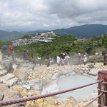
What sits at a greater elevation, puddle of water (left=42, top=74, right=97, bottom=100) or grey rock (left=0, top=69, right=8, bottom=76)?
grey rock (left=0, top=69, right=8, bottom=76)

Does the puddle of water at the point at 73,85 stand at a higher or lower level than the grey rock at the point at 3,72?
lower

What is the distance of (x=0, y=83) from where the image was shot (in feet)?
49.5

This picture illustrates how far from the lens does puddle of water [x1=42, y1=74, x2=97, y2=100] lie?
1484 centimetres

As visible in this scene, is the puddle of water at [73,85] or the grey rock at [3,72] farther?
the grey rock at [3,72]

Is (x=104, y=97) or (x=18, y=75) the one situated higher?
(x=104, y=97)

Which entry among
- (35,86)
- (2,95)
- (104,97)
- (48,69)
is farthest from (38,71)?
(104,97)

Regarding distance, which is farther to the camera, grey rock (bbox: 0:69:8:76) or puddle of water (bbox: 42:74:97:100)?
grey rock (bbox: 0:69:8:76)

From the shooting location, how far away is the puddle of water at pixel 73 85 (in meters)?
14.8

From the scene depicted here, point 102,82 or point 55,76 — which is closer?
point 102,82

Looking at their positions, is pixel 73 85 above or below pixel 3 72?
below

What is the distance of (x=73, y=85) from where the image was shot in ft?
56.7

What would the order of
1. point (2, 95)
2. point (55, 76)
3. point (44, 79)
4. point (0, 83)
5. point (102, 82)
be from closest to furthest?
point (102, 82) → point (2, 95) → point (0, 83) → point (44, 79) → point (55, 76)

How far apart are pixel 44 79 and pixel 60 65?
17.3ft

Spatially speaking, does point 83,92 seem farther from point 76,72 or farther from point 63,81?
point 76,72
